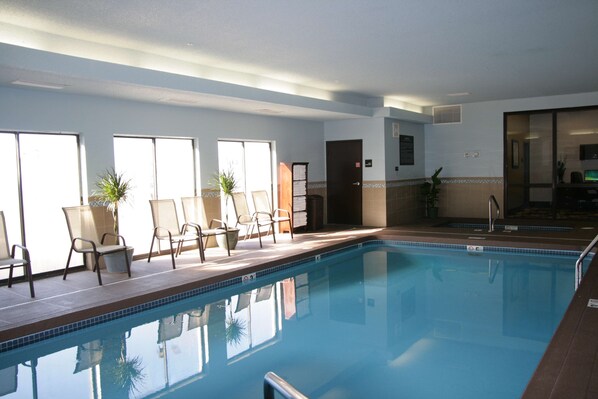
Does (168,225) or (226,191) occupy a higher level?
(226,191)

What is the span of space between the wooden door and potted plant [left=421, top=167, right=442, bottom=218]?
2.06 meters

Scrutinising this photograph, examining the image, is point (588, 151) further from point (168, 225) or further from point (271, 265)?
point (168, 225)

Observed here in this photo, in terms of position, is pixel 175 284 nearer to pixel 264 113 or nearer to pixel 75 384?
pixel 75 384

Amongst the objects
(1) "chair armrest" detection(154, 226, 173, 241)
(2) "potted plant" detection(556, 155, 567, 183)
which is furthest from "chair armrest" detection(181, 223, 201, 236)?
(2) "potted plant" detection(556, 155, 567, 183)

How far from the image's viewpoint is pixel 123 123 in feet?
24.6

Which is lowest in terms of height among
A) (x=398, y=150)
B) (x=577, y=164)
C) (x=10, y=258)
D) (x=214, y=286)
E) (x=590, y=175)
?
(x=214, y=286)

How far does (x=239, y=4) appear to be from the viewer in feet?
15.2

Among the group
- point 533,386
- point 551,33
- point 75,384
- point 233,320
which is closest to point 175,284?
point 233,320

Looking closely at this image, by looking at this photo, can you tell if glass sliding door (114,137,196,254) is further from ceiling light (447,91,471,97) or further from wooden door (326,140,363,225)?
ceiling light (447,91,471,97)

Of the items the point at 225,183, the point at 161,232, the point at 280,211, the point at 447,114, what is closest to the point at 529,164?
the point at 447,114

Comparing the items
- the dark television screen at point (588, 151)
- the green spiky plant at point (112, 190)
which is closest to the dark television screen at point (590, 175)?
the dark television screen at point (588, 151)

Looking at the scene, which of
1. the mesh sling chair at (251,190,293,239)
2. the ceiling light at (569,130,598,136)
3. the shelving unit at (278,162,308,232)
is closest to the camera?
the mesh sling chair at (251,190,293,239)

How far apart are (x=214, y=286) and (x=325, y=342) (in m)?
2.32

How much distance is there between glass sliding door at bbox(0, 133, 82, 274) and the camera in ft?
21.2
